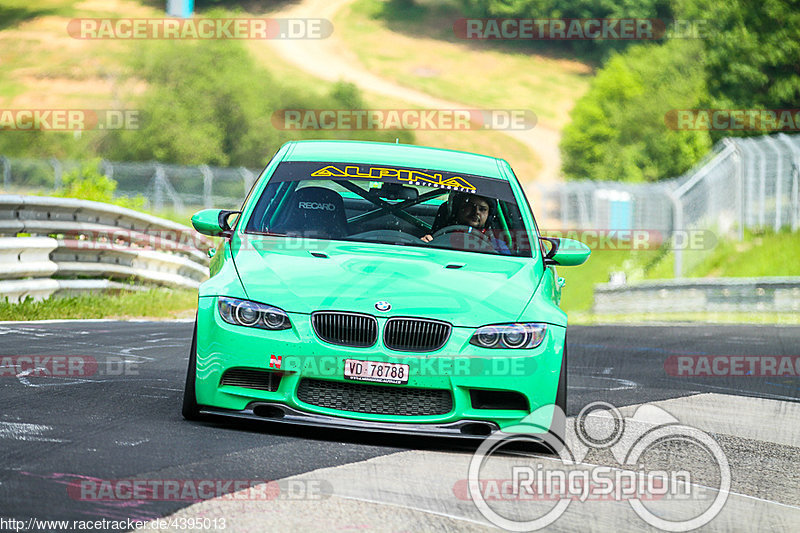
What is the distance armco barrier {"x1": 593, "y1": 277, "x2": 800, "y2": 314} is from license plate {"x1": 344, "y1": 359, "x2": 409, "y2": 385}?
16143 mm

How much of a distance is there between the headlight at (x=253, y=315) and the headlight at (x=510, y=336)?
978 mm

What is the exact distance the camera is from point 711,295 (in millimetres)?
22219

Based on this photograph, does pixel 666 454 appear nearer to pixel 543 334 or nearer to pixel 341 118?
pixel 543 334

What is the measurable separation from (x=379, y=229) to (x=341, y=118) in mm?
91364

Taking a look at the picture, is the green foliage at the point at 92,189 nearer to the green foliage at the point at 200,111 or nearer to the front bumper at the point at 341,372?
the front bumper at the point at 341,372

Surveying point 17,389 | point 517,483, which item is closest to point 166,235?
point 17,389

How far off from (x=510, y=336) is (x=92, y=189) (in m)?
19.7

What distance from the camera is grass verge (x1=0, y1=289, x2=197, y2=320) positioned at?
489 inches

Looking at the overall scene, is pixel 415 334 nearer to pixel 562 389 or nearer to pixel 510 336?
pixel 510 336

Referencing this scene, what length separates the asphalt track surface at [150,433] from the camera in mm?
5082

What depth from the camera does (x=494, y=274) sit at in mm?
6816

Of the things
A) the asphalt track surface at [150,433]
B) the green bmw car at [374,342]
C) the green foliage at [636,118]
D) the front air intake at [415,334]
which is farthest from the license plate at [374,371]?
the green foliage at [636,118]

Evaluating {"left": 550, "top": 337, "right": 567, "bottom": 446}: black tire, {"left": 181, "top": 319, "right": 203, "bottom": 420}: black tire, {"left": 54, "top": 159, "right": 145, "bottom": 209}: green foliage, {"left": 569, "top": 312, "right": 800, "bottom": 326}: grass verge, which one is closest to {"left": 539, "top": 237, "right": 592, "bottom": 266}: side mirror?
{"left": 550, "top": 337, "right": 567, "bottom": 446}: black tire

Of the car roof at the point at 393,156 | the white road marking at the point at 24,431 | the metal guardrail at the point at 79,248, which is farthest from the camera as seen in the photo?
the metal guardrail at the point at 79,248
